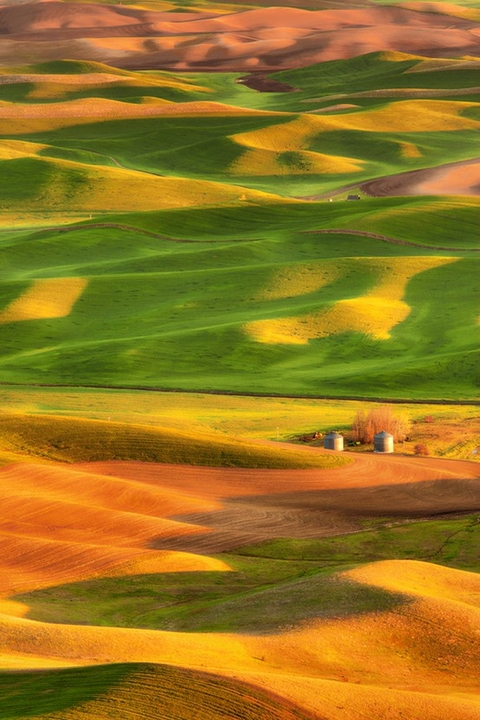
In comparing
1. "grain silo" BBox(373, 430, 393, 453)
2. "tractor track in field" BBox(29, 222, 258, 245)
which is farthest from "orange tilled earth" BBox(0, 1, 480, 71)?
"grain silo" BBox(373, 430, 393, 453)

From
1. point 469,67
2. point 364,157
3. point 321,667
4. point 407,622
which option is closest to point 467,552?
point 407,622

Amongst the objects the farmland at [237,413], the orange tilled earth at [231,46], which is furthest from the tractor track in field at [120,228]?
the orange tilled earth at [231,46]

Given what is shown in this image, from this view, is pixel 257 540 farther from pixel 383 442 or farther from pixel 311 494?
pixel 383 442

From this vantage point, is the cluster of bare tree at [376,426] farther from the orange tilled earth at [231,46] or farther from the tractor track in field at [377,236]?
the orange tilled earth at [231,46]

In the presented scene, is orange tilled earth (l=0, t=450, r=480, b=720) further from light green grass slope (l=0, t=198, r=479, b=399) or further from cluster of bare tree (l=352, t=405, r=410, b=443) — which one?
light green grass slope (l=0, t=198, r=479, b=399)

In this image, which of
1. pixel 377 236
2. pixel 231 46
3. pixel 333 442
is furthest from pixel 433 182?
pixel 231 46

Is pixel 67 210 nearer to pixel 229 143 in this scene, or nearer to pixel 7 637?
pixel 229 143

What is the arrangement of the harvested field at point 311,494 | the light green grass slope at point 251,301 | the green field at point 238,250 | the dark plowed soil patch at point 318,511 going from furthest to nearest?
the green field at point 238,250 < the light green grass slope at point 251,301 < the harvested field at point 311,494 < the dark plowed soil patch at point 318,511
